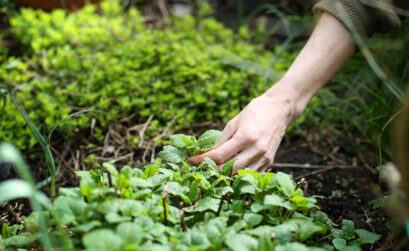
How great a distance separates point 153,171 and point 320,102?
1.62m

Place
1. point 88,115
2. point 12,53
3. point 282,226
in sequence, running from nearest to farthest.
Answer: point 282,226 < point 88,115 < point 12,53

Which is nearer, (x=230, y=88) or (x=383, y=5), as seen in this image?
(x=383, y=5)

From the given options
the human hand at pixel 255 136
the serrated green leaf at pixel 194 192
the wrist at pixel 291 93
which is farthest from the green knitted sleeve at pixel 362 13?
the serrated green leaf at pixel 194 192

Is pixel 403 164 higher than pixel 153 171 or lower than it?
higher

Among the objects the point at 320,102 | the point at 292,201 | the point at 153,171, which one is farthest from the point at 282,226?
the point at 320,102

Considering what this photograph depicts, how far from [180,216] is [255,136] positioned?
49 cm

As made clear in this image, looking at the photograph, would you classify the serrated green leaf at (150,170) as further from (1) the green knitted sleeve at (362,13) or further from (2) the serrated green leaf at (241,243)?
(1) the green knitted sleeve at (362,13)

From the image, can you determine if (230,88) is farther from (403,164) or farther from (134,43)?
(403,164)

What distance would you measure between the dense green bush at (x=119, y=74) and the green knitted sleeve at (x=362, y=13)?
0.88 meters

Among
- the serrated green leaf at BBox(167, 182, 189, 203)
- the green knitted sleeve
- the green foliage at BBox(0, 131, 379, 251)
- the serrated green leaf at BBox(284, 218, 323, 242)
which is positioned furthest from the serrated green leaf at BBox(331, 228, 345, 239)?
the green knitted sleeve

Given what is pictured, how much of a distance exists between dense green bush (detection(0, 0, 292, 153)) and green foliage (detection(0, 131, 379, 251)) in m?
0.98

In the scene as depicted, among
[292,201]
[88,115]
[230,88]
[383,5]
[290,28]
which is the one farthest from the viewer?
[290,28]

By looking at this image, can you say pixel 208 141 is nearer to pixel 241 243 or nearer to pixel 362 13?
pixel 241 243

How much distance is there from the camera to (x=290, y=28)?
324cm
